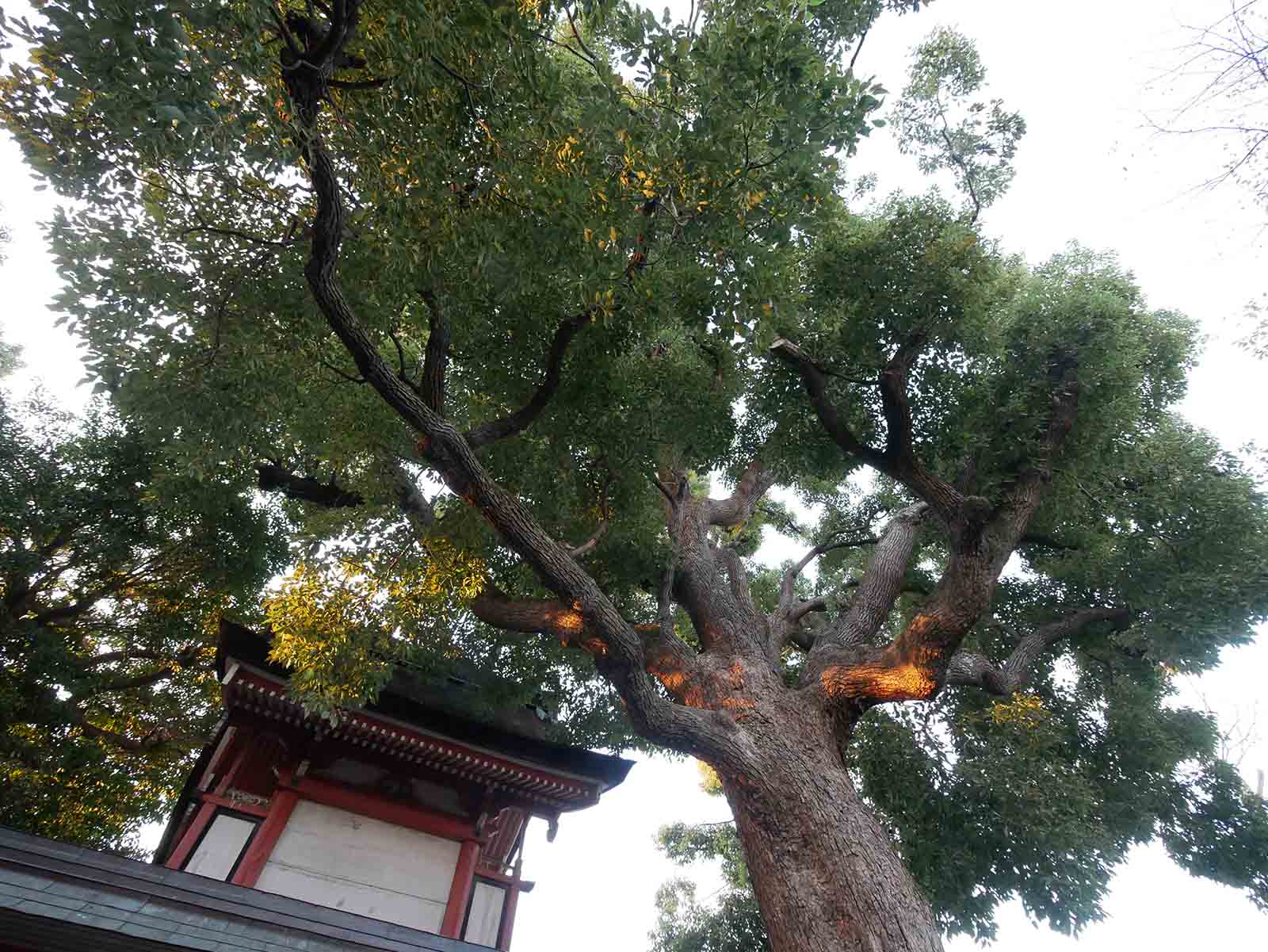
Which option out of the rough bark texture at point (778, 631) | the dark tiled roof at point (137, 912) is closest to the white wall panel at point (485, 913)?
the rough bark texture at point (778, 631)

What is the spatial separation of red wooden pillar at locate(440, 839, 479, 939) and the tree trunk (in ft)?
13.4

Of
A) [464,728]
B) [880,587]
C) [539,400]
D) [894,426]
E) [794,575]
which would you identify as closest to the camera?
[539,400]

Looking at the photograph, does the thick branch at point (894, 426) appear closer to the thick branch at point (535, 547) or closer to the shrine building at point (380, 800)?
the thick branch at point (535, 547)

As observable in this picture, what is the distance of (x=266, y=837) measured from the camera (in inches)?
280

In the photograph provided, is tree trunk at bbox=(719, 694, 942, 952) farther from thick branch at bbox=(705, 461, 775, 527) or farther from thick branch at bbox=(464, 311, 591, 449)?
thick branch at bbox=(705, 461, 775, 527)

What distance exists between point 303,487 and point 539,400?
4.69 meters

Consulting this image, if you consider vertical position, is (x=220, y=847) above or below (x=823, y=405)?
below

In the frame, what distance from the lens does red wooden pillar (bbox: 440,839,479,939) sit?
290 inches

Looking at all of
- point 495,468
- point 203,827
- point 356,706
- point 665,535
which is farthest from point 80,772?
point 665,535

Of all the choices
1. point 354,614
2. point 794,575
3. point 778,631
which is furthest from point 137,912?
point 794,575

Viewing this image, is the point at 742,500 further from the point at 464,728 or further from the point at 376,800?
the point at 376,800

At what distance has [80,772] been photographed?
387 inches

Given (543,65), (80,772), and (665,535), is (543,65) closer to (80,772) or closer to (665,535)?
(665,535)

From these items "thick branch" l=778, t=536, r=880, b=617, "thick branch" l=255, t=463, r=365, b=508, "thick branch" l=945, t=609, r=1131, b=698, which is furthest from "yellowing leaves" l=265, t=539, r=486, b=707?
"thick branch" l=945, t=609, r=1131, b=698
